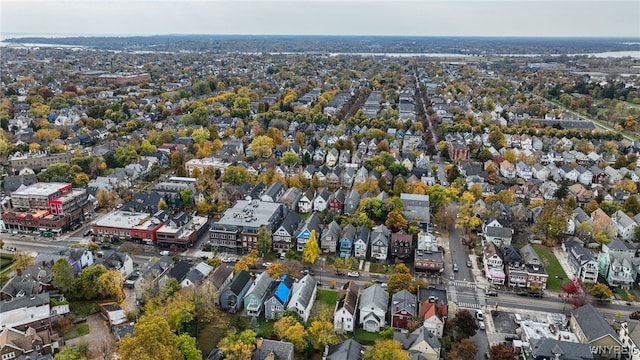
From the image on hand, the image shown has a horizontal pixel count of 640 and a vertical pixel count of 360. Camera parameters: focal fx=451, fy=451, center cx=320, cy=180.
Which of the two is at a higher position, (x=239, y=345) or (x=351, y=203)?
(x=351, y=203)

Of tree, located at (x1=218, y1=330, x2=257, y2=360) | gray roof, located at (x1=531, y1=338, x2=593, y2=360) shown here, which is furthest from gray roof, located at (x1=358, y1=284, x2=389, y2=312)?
gray roof, located at (x1=531, y1=338, x2=593, y2=360)

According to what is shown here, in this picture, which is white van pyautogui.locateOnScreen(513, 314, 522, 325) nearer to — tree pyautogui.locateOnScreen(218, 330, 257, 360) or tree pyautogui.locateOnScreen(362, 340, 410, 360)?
tree pyautogui.locateOnScreen(362, 340, 410, 360)

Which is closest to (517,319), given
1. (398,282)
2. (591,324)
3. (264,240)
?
(591,324)

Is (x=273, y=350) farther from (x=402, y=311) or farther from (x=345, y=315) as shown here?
(x=402, y=311)

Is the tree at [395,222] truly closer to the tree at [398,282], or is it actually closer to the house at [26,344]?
the tree at [398,282]

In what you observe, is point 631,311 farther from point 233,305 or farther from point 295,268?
point 233,305

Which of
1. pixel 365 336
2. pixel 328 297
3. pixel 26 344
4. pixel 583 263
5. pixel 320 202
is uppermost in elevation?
pixel 320 202
